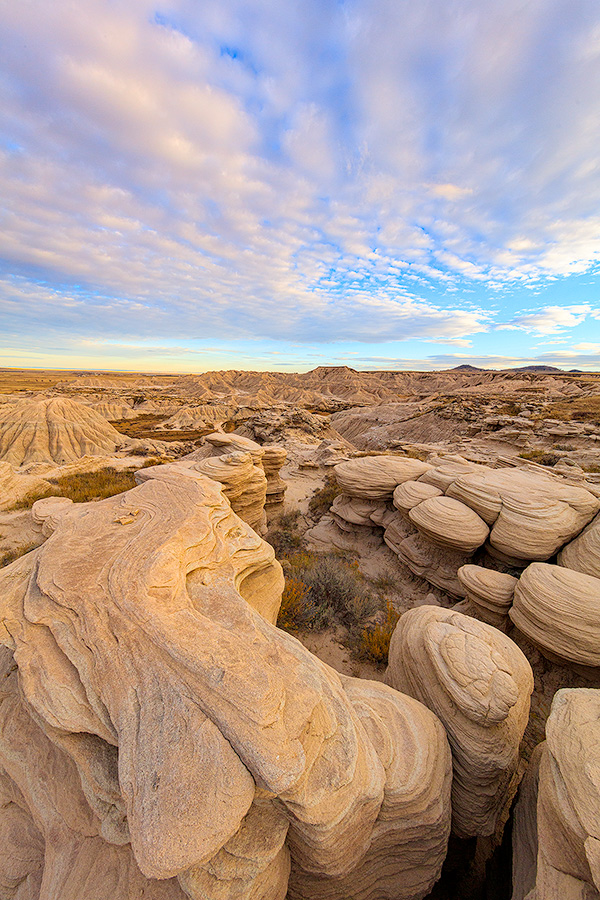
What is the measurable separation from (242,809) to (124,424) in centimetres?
4526

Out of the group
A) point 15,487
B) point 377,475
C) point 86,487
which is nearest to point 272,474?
point 377,475

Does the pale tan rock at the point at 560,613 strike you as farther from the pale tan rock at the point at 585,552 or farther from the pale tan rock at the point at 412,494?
the pale tan rock at the point at 412,494

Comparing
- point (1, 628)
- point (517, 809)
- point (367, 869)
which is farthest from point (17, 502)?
point (517, 809)

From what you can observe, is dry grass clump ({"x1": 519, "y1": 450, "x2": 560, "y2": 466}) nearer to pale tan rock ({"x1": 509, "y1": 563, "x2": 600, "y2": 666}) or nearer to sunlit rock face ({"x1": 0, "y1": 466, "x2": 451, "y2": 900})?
pale tan rock ({"x1": 509, "y1": 563, "x2": 600, "y2": 666})

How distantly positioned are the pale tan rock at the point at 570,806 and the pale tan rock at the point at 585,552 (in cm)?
306

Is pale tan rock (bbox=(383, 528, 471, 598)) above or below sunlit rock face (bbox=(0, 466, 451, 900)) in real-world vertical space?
below

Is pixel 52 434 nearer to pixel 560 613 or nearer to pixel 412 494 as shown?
pixel 412 494

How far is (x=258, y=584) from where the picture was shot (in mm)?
4191

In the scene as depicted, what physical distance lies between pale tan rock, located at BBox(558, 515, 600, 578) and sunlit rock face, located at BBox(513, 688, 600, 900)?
292cm

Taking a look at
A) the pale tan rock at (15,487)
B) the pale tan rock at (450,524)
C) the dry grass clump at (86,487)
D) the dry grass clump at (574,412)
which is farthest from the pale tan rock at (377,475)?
the dry grass clump at (574,412)

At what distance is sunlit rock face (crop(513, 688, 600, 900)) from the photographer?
5.58 feet

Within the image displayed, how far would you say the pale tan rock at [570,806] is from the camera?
1.69m

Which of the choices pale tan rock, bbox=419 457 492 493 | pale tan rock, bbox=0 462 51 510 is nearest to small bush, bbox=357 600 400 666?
pale tan rock, bbox=419 457 492 493

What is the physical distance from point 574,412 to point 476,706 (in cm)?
2036
